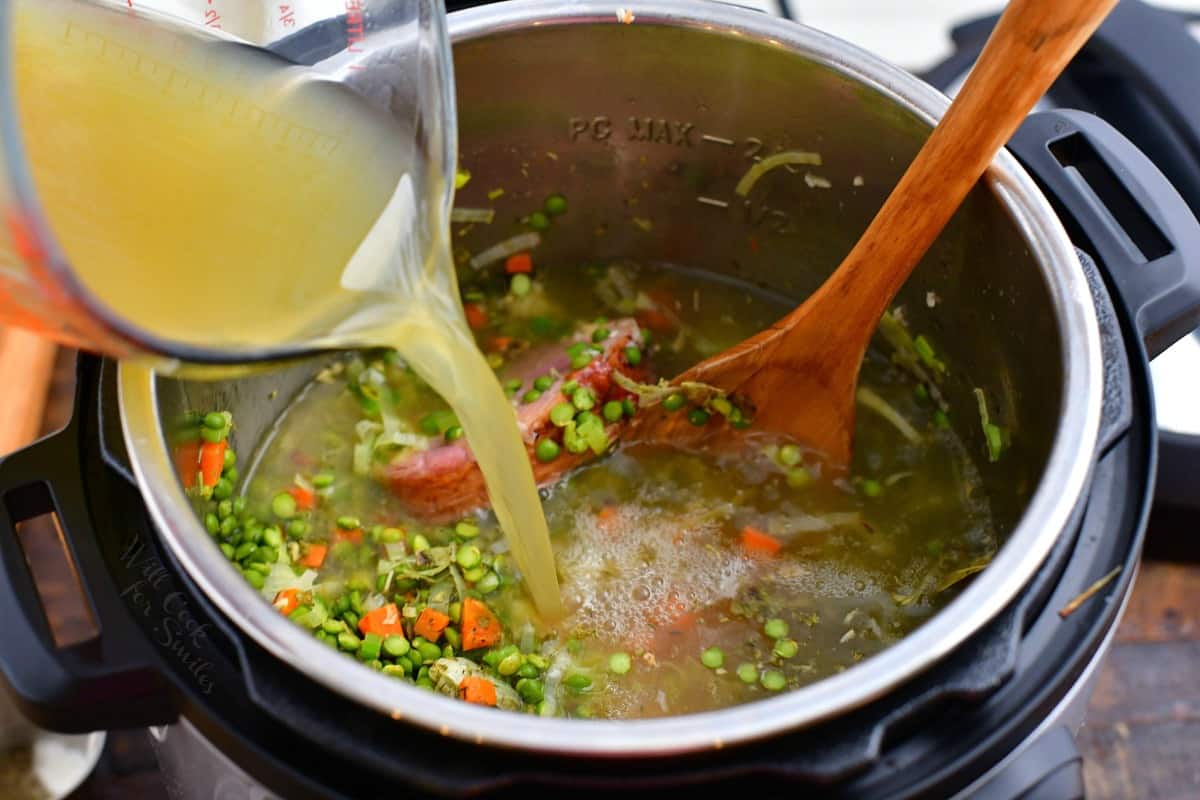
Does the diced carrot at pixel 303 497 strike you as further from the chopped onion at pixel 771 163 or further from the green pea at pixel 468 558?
the chopped onion at pixel 771 163

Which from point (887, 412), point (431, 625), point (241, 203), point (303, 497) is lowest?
point (303, 497)

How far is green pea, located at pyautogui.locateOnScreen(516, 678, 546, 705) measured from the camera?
1388 mm

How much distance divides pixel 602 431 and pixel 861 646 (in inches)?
19.1

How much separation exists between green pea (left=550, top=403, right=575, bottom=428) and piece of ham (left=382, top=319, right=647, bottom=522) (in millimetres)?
10

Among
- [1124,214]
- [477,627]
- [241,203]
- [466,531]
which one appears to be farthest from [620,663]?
[1124,214]

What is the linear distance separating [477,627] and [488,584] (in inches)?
3.3

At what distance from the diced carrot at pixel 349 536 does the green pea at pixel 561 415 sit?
32 cm

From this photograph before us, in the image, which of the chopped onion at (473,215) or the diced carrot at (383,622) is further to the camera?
the chopped onion at (473,215)

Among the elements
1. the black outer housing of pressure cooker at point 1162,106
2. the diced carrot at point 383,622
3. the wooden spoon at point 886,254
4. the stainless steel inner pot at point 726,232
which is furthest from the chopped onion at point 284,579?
the black outer housing of pressure cooker at point 1162,106

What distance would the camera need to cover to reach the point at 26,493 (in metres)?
1.15

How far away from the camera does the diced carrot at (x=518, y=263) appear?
1923 millimetres

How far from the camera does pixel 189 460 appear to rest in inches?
55.4

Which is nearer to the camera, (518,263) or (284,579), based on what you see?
(284,579)

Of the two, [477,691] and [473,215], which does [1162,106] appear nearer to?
[473,215]
